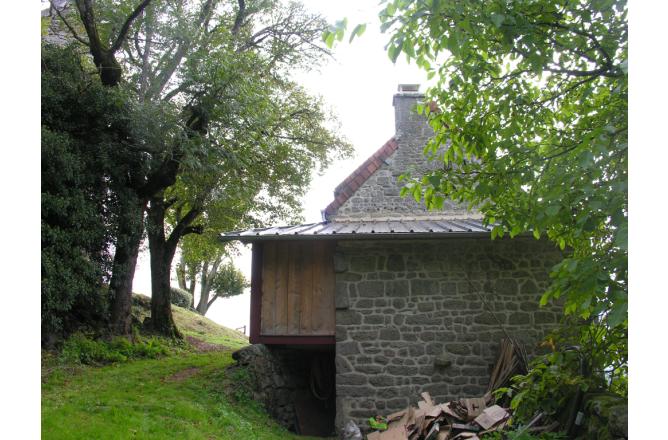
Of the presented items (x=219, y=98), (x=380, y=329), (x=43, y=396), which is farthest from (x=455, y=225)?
(x=43, y=396)

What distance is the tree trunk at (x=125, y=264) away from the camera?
10.4 m

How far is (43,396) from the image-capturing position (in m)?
6.86

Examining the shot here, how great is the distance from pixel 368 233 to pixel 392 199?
7.75ft

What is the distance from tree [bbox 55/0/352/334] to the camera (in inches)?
388

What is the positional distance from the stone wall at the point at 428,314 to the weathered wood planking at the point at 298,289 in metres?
0.29

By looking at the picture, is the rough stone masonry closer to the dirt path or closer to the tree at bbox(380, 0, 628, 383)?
the tree at bbox(380, 0, 628, 383)

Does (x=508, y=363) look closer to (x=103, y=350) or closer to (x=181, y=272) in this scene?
(x=103, y=350)

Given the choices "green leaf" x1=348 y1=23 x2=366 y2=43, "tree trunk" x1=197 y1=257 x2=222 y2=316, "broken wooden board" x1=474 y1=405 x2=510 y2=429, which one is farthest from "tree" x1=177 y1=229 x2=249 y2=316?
"green leaf" x1=348 y1=23 x2=366 y2=43

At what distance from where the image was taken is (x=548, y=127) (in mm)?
5430

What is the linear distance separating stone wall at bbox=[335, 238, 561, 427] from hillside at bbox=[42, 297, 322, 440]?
1.62 m

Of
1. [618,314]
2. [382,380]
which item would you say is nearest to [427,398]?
[382,380]

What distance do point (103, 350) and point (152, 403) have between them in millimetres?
3615
